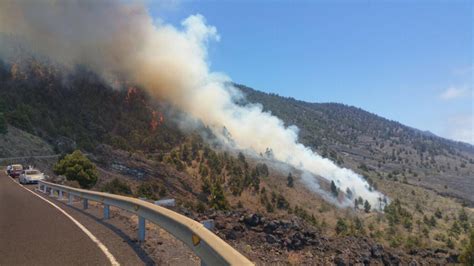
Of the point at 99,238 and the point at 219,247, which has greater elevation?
the point at 219,247

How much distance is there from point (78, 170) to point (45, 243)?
1612 inches

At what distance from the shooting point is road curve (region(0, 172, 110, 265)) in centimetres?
793

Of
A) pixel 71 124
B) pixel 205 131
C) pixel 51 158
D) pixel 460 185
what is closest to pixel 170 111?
pixel 205 131

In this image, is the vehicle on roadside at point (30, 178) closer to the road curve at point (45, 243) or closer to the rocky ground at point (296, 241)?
the rocky ground at point (296, 241)

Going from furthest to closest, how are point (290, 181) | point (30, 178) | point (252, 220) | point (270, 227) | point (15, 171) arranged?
1. point (290, 181)
2. point (15, 171)
3. point (30, 178)
4. point (270, 227)
5. point (252, 220)

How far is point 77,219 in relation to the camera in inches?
535

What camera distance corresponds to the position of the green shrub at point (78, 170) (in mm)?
47844

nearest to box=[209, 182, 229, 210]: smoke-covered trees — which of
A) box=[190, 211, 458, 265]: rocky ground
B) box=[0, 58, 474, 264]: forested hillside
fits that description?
box=[0, 58, 474, 264]: forested hillside

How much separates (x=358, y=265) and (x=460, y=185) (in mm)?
174529

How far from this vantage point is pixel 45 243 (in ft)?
31.2

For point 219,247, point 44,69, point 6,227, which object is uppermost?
point 44,69

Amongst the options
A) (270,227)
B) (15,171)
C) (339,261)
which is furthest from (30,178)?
(339,261)

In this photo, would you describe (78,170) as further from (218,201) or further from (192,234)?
(192,234)

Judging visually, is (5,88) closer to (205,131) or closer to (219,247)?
(205,131)
